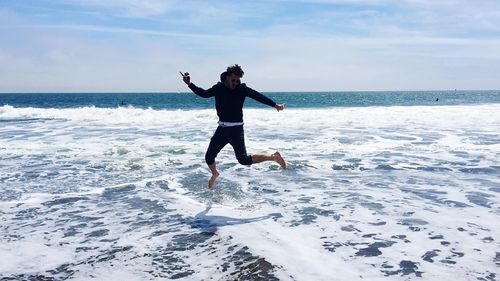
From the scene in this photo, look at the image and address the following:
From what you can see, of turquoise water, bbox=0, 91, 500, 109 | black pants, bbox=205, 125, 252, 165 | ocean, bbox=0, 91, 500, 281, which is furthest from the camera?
turquoise water, bbox=0, 91, 500, 109

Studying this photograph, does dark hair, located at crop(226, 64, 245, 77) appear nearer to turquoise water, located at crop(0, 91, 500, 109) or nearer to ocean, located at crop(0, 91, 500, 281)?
ocean, located at crop(0, 91, 500, 281)

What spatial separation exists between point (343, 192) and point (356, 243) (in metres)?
2.51

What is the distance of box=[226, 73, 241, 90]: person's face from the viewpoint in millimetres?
6379

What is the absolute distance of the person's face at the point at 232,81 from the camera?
6.38m

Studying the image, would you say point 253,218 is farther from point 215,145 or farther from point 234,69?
point 234,69

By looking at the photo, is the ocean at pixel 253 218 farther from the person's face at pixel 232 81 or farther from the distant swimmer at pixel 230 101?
the person's face at pixel 232 81

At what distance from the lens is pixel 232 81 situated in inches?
253

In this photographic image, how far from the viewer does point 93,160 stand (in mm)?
10930

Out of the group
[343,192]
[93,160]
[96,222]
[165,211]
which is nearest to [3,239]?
[96,222]

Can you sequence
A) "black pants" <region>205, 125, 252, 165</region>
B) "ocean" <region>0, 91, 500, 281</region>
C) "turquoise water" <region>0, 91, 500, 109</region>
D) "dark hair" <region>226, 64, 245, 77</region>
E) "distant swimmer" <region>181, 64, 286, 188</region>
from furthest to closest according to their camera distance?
"turquoise water" <region>0, 91, 500, 109</region>, "black pants" <region>205, 125, 252, 165</region>, "distant swimmer" <region>181, 64, 286, 188</region>, "dark hair" <region>226, 64, 245, 77</region>, "ocean" <region>0, 91, 500, 281</region>

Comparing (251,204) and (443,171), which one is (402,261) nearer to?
(251,204)

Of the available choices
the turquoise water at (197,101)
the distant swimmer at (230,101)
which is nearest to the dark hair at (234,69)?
the distant swimmer at (230,101)

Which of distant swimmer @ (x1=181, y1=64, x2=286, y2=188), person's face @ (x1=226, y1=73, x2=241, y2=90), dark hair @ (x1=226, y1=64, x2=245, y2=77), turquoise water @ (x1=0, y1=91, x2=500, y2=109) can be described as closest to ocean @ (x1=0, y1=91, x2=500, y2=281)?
distant swimmer @ (x1=181, y1=64, x2=286, y2=188)

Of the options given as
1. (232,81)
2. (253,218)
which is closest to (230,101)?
(232,81)
